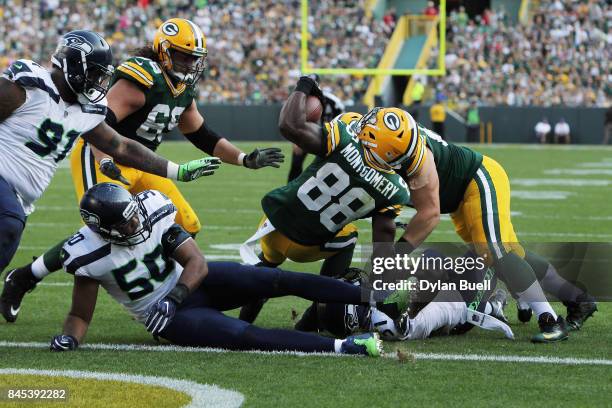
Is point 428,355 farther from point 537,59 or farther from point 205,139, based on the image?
point 537,59

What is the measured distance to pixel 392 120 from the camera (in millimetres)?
5445

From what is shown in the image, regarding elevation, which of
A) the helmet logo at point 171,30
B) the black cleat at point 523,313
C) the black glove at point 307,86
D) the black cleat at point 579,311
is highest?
the helmet logo at point 171,30

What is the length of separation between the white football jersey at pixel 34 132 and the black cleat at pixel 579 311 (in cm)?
263

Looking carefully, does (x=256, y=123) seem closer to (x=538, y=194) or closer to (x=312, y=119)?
(x=538, y=194)

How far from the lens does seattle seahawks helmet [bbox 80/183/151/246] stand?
16.0ft

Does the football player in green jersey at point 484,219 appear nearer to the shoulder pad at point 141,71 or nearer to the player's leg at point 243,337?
the player's leg at point 243,337

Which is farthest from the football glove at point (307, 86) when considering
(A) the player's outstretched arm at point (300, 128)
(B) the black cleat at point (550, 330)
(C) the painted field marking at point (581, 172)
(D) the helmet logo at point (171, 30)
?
(C) the painted field marking at point (581, 172)

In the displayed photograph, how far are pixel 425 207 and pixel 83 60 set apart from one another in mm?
1733

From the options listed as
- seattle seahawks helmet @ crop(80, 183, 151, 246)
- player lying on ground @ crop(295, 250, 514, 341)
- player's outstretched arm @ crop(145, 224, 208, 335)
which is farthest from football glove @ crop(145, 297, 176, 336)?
player lying on ground @ crop(295, 250, 514, 341)

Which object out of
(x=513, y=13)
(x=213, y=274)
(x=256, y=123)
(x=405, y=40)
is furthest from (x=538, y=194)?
(x=513, y=13)

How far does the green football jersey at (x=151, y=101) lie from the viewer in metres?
6.19

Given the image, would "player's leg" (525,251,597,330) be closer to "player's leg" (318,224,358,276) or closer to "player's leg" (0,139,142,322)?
"player's leg" (318,224,358,276)

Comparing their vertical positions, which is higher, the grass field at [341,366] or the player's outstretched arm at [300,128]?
the player's outstretched arm at [300,128]

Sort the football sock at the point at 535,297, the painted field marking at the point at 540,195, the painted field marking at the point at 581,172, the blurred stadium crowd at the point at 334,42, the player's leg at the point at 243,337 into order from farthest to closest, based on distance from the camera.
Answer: the blurred stadium crowd at the point at 334,42 < the painted field marking at the point at 581,172 < the painted field marking at the point at 540,195 < the football sock at the point at 535,297 < the player's leg at the point at 243,337
